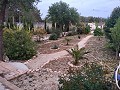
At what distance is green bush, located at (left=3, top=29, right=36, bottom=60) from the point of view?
1462 cm

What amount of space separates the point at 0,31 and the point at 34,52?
126 inches

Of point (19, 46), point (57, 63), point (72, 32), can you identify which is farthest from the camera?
point (72, 32)

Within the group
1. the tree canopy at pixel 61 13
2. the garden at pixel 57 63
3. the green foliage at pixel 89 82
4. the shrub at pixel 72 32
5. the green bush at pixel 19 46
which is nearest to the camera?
the green foliage at pixel 89 82

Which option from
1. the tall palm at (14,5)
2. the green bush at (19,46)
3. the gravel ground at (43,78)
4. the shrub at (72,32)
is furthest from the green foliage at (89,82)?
the shrub at (72,32)

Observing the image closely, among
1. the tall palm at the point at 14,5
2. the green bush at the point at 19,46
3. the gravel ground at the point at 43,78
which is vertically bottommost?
the gravel ground at the point at 43,78

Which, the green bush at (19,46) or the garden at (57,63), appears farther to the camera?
the green bush at (19,46)

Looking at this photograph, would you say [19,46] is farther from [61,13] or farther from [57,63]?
[61,13]

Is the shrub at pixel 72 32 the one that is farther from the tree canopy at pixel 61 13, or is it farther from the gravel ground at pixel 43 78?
the gravel ground at pixel 43 78

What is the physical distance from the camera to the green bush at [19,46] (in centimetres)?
1462

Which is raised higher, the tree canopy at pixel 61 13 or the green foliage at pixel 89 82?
the tree canopy at pixel 61 13

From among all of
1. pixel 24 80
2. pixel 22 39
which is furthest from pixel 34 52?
pixel 24 80

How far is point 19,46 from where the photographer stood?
48.3 ft

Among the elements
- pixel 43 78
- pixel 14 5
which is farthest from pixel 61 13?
pixel 43 78

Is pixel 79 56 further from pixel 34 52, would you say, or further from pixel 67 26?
pixel 67 26
